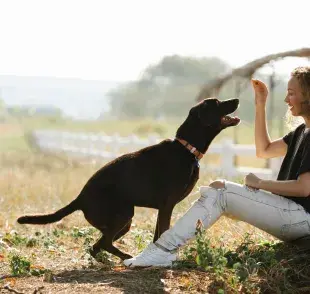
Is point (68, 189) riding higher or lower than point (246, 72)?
lower

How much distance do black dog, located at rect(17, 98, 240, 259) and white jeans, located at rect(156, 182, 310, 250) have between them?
14.5 inches

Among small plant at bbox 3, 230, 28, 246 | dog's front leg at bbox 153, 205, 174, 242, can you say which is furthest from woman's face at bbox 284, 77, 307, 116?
small plant at bbox 3, 230, 28, 246

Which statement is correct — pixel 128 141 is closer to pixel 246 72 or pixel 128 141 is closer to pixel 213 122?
pixel 246 72

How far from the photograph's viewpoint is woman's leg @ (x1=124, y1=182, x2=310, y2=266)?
4688 millimetres

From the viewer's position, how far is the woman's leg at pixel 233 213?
4688 millimetres

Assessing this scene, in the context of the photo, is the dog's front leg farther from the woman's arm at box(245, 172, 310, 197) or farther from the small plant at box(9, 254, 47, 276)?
the small plant at box(9, 254, 47, 276)

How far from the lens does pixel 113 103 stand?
102 m

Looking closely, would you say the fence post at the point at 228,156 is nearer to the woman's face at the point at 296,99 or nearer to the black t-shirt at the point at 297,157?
the black t-shirt at the point at 297,157

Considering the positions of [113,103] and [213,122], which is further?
[113,103]

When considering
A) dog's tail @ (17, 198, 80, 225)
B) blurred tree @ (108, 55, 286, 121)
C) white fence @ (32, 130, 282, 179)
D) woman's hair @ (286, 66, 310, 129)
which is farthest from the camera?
blurred tree @ (108, 55, 286, 121)

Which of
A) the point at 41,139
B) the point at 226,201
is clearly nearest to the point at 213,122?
the point at 226,201

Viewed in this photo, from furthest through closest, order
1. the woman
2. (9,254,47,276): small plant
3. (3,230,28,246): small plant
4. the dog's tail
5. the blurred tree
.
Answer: the blurred tree, (3,230,28,246): small plant, the dog's tail, (9,254,47,276): small plant, the woman

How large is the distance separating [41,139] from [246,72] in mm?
18885

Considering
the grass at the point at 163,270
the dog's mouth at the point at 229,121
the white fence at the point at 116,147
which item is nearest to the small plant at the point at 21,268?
the grass at the point at 163,270
